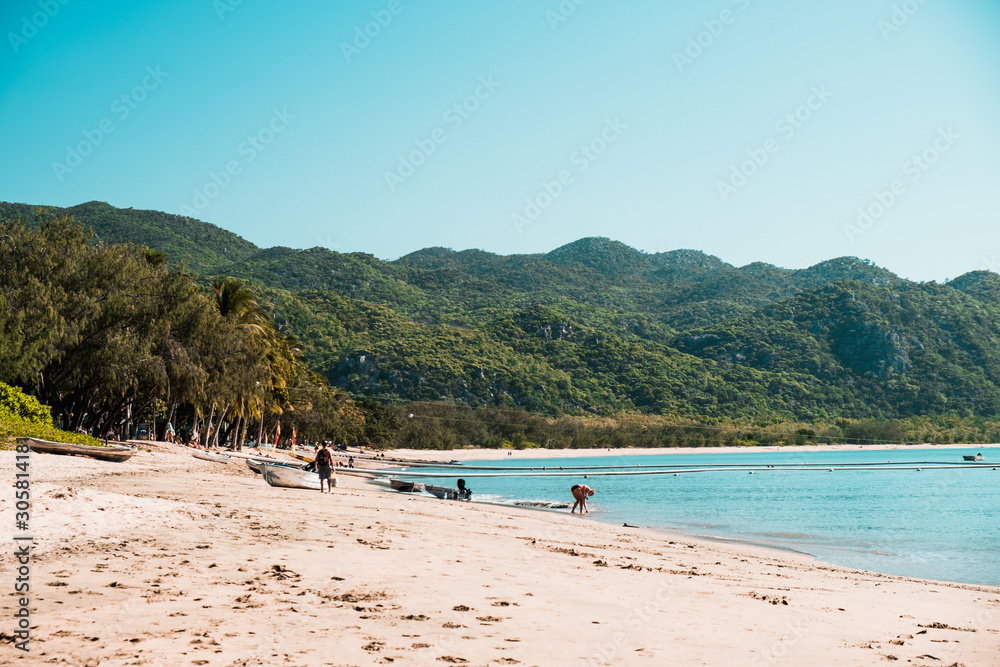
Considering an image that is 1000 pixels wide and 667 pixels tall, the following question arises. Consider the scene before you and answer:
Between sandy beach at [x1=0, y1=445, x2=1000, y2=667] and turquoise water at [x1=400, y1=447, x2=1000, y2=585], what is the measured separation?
414 cm

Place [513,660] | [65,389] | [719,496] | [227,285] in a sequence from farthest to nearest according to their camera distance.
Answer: [227,285] < [719,496] < [65,389] < [513,660]

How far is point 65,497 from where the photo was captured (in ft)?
34.0

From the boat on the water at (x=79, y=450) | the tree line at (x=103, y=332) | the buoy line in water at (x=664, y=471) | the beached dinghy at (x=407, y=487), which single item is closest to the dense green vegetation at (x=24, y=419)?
the boat on the water at (x=79, y=450)

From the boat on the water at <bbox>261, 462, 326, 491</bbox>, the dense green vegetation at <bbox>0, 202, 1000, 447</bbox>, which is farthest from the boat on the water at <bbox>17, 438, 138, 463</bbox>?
the dense green vegetation at <bbox>0, 202, 1000, 447</bbox>

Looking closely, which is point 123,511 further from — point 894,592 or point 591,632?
point 894,592

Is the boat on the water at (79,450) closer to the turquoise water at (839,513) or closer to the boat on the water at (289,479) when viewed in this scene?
the boat on the water at (289,479)

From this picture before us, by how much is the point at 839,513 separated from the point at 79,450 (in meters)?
24.2

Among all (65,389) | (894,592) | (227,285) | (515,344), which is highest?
(515,344)

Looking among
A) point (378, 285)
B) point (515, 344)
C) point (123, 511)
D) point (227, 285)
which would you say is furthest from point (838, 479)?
point (378, 285)

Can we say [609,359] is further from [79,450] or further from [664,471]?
[79,450]

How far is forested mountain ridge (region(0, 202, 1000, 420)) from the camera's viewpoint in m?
108

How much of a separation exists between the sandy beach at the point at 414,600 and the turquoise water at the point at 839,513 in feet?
13.6

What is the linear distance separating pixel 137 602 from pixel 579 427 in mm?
92654

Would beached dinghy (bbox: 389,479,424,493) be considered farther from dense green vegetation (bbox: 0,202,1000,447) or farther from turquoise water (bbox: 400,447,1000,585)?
dense green vegetation (bbox: 0,202,1000,447)
